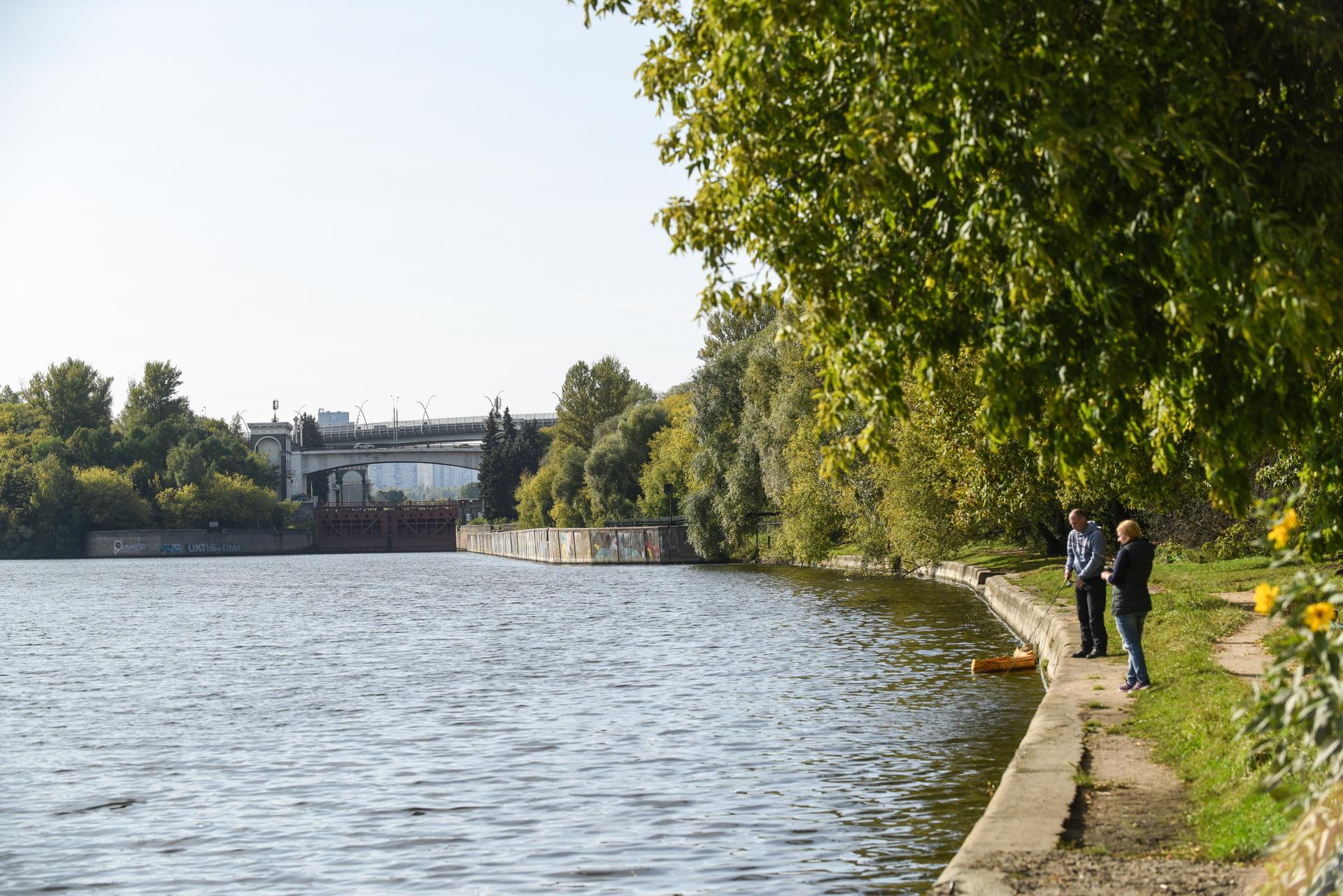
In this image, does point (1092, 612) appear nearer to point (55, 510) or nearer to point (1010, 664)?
point (1010, 664)

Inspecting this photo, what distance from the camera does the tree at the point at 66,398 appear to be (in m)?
149

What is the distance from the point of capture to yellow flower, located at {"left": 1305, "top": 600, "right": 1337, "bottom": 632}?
5123 mm

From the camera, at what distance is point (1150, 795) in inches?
376

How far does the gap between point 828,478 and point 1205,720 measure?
12.6ft

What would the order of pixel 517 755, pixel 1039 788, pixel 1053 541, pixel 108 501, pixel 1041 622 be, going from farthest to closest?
pixel 108 501 < pixel 1053 541 < pixel 1041 622 < pixel 517 755 < pixel 1039 788

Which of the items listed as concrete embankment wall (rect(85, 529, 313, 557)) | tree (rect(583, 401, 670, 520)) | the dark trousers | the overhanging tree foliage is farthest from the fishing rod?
concrete embankment wall (rect(85, 529, 313, 557))

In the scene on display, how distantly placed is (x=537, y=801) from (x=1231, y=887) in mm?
7409

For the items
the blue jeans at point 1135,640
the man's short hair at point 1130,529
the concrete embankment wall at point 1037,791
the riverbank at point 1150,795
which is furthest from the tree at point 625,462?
the blue jeans at point 1135,640

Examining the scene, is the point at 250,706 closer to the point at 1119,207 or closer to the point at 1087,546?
the point at 1087,546

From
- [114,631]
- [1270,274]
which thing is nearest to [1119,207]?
[1270,274]

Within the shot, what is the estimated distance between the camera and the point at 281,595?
2296 inches

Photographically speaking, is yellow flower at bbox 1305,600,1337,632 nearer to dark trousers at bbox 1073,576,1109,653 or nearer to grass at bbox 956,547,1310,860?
grass at bbox 956,547,1310,860

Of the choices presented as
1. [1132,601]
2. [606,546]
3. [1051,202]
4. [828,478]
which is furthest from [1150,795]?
[606,546]

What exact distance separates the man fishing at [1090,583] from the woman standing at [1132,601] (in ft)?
6.93
